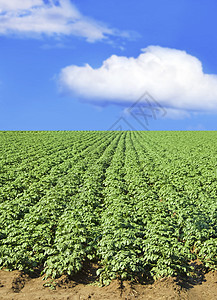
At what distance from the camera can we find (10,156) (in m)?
26.8

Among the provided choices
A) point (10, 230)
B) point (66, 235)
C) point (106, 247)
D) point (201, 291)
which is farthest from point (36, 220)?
point (201, 291)

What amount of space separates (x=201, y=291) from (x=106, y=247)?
296 cm

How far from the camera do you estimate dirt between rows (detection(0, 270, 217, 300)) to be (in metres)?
7.34

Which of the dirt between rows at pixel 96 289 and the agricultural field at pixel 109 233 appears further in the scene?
the agricultural field at pixel 109 233

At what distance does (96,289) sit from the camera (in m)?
7.68

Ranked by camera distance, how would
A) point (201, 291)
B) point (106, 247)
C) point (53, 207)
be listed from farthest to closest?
point (53, 207)
point (106, 247)
point (201, 291)

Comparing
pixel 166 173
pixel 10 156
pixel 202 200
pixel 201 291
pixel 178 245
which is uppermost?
pixel 10 156

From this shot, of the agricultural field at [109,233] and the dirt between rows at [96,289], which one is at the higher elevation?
the agricultural field at [109,233]

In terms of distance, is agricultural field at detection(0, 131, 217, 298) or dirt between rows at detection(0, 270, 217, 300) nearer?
dirt between rows at detection(0, 270, 217, 300)

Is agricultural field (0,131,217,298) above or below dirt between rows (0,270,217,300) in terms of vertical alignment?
above

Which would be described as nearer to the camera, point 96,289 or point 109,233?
point 96,289

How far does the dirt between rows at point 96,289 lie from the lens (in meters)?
7.34

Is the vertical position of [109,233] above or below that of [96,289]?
above

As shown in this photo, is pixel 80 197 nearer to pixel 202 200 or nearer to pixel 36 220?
pixel 36 220
